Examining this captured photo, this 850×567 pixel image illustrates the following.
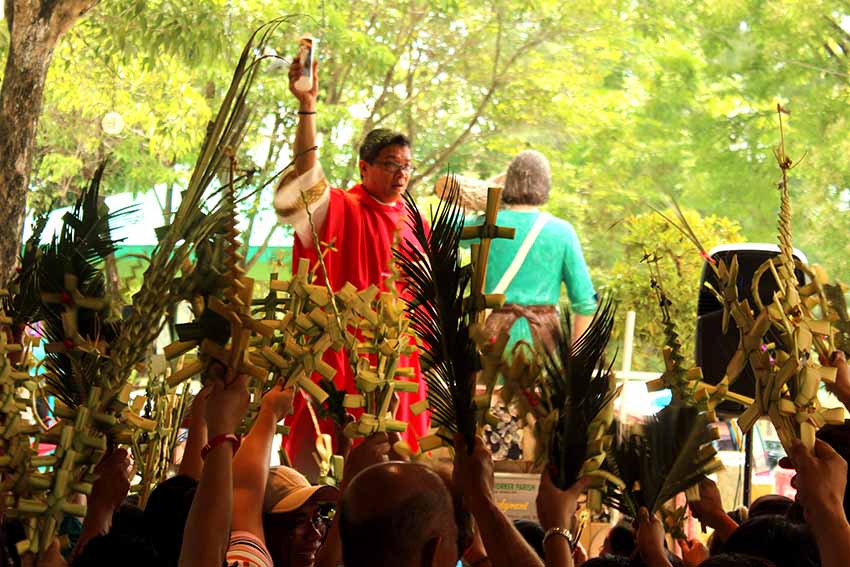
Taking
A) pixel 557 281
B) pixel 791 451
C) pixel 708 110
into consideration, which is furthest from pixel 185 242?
pixel 708 110

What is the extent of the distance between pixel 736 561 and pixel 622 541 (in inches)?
29.7

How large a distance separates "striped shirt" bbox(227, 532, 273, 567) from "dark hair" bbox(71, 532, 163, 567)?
0.45 ft

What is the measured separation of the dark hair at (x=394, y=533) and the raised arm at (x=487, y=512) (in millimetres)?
207

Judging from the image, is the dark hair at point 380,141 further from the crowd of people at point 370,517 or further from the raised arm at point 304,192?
the crowd of people at point 370,517

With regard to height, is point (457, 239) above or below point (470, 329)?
above

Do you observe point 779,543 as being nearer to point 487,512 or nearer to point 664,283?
point 487,512

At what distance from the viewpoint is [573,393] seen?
6.56 feet

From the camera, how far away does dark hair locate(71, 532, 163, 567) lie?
1929 millimetres

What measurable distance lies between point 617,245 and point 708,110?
1514 mm

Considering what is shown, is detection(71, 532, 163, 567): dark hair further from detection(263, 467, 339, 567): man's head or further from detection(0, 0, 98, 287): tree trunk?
detection(0, 0, 98, 287): tree trunk

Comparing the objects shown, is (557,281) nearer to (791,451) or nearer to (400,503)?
(791,451)

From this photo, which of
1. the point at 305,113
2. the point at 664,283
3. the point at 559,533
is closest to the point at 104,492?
the point at 559,533

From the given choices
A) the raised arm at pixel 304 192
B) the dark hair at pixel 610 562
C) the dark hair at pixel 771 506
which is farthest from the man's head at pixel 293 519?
the raised arm at pixel 304 192

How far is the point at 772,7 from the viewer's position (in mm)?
11281
